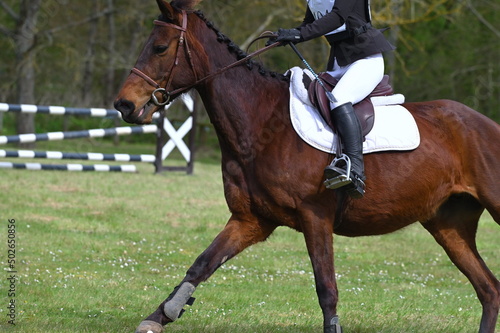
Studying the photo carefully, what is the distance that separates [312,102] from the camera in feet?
18.3

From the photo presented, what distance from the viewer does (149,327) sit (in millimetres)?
5074

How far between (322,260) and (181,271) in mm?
4017

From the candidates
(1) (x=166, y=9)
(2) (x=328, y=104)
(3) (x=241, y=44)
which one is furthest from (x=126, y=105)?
(3) (x=241, y=44)

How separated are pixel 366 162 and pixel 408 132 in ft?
1.42

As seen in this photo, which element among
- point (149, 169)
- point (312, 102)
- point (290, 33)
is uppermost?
point (290, 33)

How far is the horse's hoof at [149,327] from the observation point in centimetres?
505

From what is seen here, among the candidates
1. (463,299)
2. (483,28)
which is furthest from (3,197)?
(483,28)

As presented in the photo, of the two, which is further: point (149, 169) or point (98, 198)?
point (149, 169)

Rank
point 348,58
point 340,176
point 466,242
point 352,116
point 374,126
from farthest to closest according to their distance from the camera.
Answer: point 466,242 → point 348,58 → point 374,126 → point 352,116 → point 340,176

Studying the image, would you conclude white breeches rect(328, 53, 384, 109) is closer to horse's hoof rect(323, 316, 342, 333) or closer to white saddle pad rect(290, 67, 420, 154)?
white saddle pad rect(290, 67, 420, 154)

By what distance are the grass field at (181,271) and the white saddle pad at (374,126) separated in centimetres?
146

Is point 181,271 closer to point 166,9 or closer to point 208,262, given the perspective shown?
point 208,262

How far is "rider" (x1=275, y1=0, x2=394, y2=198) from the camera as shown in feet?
17.6

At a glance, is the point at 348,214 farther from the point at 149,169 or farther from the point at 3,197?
the point at 149,169
